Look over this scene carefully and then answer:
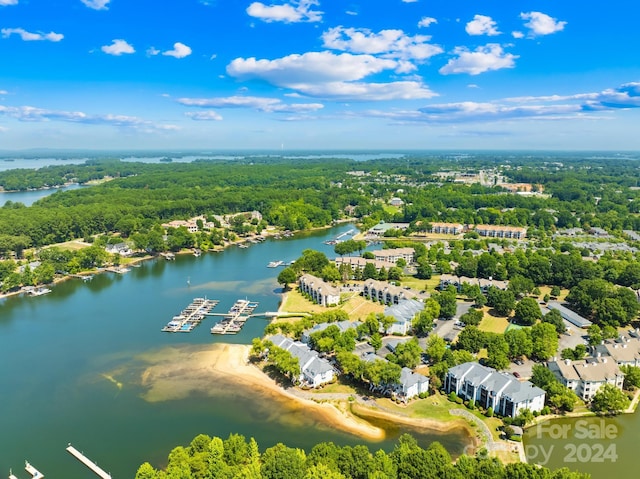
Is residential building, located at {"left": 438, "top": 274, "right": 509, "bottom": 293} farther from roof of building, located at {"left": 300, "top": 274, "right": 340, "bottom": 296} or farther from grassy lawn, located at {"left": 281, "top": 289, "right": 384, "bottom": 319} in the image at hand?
roof of building, located at {"left": 300, "top": 274, "right": 340, "bottom": 296}

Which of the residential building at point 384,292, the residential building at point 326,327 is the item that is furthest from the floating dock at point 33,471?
the residential building at point 384,292

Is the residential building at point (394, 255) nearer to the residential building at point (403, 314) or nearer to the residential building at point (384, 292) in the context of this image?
the residential building at point (384, 292)

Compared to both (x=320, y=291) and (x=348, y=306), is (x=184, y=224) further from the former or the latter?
(x=348, y=306)

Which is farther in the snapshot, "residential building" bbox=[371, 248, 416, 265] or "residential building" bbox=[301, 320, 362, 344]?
"residential building" bbox=[371, 248, 416, 265]

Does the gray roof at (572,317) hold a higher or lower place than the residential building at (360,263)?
lower

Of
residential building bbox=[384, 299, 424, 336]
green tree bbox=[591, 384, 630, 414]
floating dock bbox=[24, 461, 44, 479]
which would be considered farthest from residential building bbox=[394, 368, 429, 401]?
floating dock bbox=[24, 461, 44, 479]
